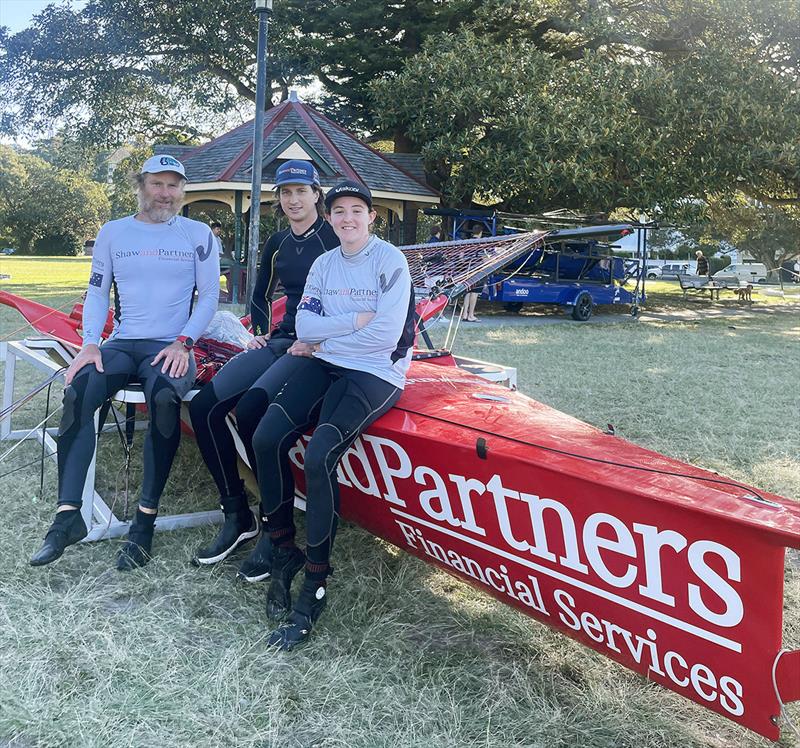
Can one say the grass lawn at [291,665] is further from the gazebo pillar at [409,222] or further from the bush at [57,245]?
the bush at [57,245]

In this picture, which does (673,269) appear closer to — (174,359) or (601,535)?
(174,359)

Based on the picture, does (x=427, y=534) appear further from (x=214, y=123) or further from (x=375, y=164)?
(x=214, y=123)

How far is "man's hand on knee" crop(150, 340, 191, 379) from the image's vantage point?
3.37 m

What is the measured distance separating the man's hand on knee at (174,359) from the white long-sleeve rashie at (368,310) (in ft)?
2.34

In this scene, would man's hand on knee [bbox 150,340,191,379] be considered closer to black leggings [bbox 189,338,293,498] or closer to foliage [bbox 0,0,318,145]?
black leggings [bbox 189,338,293,498]

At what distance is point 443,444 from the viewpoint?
2.59 meters

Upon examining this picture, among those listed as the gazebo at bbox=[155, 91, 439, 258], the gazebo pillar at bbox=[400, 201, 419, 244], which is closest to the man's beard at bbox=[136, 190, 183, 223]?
the gazebo at bbox=[155, 91, 439, 258]

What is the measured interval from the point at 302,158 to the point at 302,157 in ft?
0.50

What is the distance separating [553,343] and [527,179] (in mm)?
5297

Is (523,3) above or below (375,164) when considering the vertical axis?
above

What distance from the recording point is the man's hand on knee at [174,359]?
337cm

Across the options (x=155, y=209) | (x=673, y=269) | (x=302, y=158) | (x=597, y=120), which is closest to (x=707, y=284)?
(x=597, y=120)

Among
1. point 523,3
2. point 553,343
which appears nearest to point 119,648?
point 553,343

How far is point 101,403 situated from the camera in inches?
130
